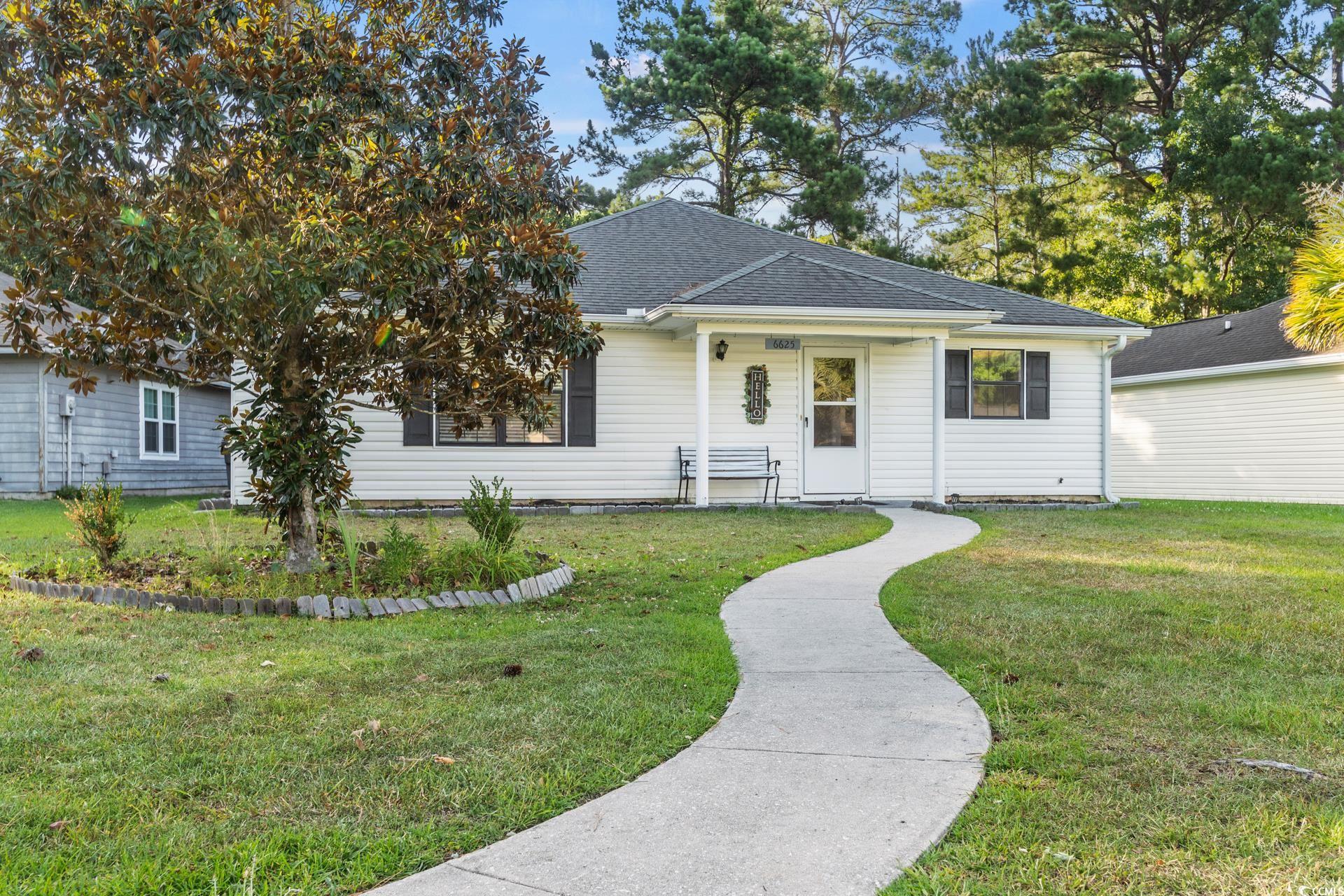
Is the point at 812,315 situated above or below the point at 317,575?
above

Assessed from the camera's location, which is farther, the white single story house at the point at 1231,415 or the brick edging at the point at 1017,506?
the white single story house at the point at 1231,415

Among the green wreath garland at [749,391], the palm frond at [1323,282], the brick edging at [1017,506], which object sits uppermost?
the palm frond at [1323,282]

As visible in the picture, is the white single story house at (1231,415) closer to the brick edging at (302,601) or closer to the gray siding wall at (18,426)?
the brick edging at (302,601)

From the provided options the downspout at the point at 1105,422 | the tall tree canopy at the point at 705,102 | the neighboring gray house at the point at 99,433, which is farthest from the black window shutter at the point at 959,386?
the neighboring gray house at the point at 99,433

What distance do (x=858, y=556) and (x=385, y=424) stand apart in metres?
7.27

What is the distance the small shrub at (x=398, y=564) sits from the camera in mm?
6066

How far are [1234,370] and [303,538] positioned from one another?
54.9 ft

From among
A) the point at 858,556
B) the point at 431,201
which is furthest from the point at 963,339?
the point at 431,201

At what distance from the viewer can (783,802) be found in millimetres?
2762

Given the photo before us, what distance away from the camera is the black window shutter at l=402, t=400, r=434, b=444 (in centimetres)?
1276

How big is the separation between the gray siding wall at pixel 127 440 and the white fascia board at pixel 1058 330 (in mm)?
12997

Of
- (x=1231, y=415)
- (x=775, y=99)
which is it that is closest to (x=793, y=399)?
(x=1231, y=415)

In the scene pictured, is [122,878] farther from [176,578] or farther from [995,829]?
[176,578]

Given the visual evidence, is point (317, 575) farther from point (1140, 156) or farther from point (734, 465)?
point (1140, 156)
